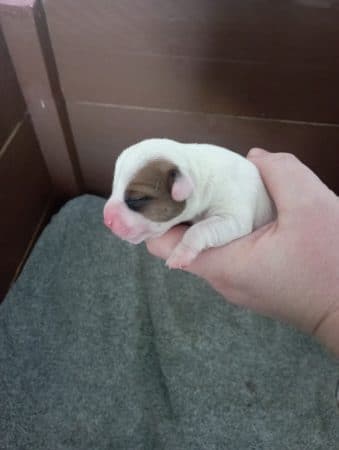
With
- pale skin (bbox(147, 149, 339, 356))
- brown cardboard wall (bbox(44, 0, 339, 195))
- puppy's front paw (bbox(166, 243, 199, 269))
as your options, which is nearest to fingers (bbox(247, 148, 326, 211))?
pale skin (bbox(147, 149, 339, 356))

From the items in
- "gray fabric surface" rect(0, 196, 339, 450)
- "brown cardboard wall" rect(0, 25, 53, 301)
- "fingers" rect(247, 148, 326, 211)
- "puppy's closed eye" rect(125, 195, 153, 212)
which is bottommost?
"gray fabric surface" rect(0, 196, 339, 450)

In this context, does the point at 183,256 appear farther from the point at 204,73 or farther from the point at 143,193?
the point at 204,73

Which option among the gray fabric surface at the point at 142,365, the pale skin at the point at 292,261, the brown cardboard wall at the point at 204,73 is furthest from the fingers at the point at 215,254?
the brown cardboard wall at the point at 204,73

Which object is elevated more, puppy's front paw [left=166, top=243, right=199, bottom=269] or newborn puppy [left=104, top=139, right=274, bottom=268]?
newborn puppy [left=104, top=139, right=274, bottom=268]

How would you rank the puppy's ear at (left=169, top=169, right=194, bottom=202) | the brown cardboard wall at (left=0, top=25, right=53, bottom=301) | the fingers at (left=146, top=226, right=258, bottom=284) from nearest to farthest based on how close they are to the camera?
1. the puppy's ear at (left=169, top=169, right=194, bottom=202)
2. the fingers at (left=146, top=226, right=258, bottom=284)
3. the brown cardboard wall at (left=0, top=25, right=53, bottom=301)

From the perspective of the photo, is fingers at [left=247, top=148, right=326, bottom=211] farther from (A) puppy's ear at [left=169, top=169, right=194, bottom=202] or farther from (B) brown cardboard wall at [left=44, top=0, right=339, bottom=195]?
(B) brown cardboard wall at [left=44, top=0, right=339, bottom=195]

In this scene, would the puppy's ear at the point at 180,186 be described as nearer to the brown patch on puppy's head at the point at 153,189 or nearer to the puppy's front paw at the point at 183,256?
the brown patch on puppy's head at the point at 153,189

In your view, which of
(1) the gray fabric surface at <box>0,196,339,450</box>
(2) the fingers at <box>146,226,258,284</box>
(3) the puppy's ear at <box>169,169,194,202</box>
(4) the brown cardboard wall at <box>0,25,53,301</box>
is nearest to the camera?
(3) the puppy's ear at <box>169,169,194,202</box>

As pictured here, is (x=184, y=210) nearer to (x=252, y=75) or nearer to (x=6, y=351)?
(x=252, y=75)
